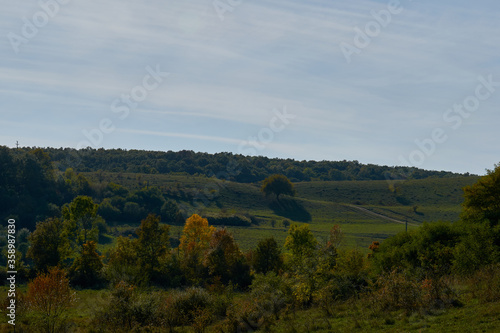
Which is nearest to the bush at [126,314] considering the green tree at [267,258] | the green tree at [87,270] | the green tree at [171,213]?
the green tree at [87,270]

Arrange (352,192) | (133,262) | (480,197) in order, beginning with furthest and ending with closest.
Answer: (352,192), (133,262), (480,197)

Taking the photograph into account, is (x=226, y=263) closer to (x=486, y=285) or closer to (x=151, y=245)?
(x=151, y=245)

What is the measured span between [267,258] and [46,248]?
27.8m

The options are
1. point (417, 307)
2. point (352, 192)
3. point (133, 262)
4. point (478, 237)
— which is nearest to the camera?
point (417, 307)

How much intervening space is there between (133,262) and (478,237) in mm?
39203

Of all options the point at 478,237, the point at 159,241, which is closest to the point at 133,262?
the point at 159,241

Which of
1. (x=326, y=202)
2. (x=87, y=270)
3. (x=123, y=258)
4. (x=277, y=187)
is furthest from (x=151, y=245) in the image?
(x=326, y=202)

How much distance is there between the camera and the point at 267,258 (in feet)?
191

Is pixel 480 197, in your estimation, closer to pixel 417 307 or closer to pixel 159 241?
pixel 417 307

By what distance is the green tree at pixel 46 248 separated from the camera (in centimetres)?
5512

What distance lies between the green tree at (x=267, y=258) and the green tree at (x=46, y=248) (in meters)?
24.4

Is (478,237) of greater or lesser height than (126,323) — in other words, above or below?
above

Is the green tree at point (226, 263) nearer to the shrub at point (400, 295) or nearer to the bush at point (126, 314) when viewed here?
the bush at point (126, 314)

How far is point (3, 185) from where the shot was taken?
114312mm
